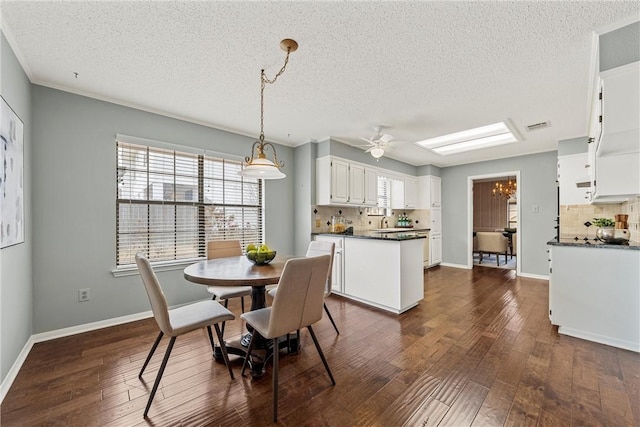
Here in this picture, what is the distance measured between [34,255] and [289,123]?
10.00ft

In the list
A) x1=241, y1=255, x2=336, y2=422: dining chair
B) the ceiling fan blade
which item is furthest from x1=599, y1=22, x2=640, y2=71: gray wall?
x1=241, y1=255, x2=336, y2=422: dining chair

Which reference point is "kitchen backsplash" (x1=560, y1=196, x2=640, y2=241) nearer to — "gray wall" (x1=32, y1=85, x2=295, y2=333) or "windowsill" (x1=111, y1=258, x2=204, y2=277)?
"windowsill" (x1=111, y1=258, x2=204, y2=277)

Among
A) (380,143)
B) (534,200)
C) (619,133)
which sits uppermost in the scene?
(380,143)

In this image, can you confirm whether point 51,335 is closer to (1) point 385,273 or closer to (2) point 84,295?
(2) point 84,295

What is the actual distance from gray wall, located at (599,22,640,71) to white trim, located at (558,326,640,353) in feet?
7.60

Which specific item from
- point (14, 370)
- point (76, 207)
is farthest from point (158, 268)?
point (14, 370)

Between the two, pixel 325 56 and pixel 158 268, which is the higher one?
pixel 325 56

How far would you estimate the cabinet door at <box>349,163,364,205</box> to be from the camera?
184 inches

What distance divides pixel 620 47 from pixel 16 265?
15.4 ft

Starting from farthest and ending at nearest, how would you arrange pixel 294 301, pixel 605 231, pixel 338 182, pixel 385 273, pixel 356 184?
pixel 356 184 < pixel 338 182 < pixel 385 273 < pixel 605 231 < pixel 294 301

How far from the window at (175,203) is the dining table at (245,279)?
124 centimetres

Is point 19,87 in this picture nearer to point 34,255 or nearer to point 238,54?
point 34,255

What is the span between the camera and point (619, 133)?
188 centimetres

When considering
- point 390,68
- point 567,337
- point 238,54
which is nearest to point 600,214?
point 567,337
